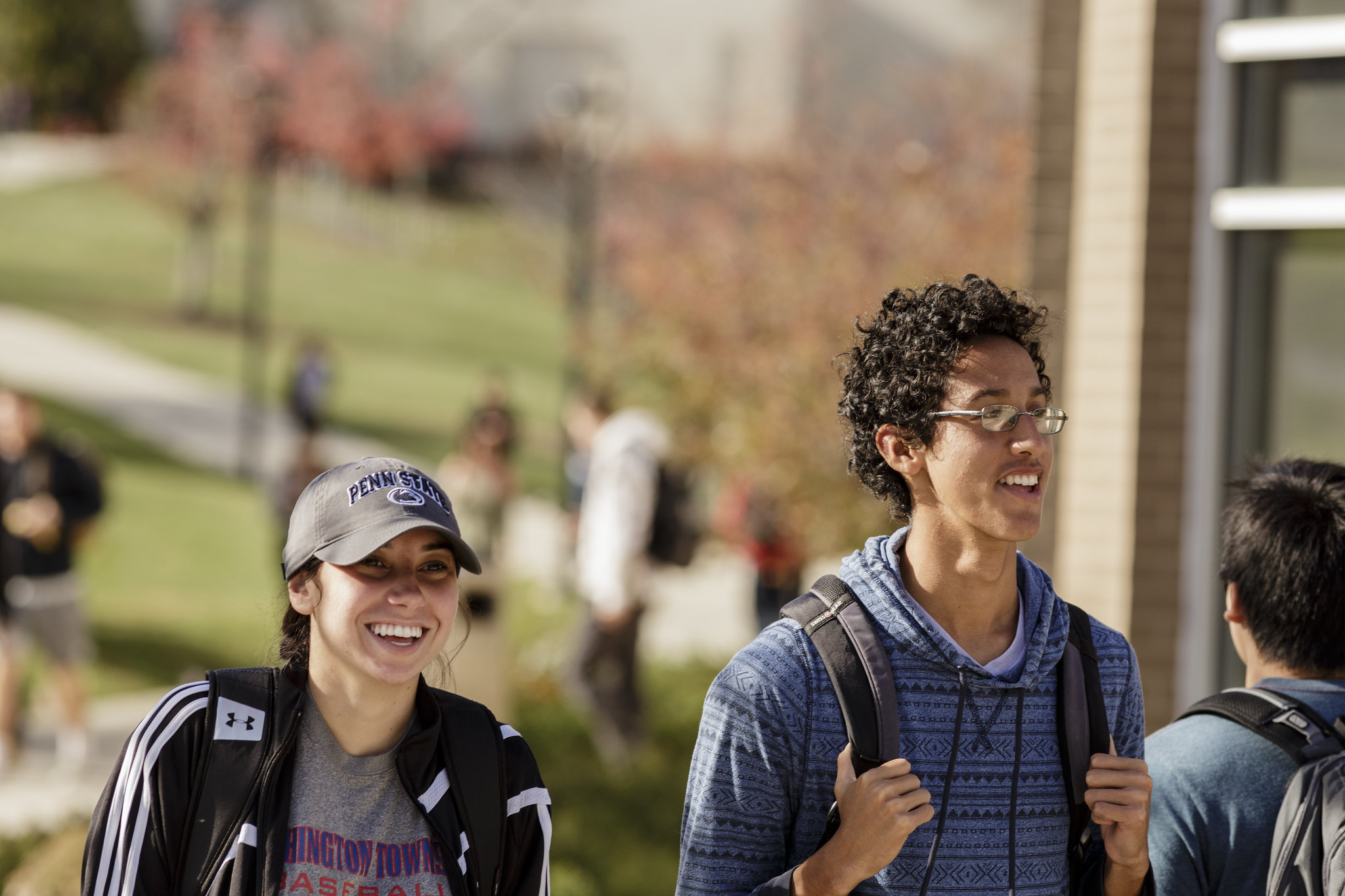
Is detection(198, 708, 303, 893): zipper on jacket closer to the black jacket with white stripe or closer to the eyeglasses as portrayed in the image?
the black jacket with white stripe

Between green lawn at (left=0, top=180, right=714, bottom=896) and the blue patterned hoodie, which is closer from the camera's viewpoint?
the blue patterned hoodie

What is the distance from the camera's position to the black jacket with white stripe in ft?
7.77

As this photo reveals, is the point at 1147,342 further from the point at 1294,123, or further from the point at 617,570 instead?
the point at 617,570

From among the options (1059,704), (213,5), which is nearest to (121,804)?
(1059,704)

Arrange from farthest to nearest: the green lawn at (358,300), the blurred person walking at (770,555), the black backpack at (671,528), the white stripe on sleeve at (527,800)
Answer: the green lawn at (358,300) → the blurred person walking at (770,555) → the black backpack at (671,528) → the white stripe on sleeve at (527,800)

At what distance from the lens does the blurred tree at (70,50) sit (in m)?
44.5

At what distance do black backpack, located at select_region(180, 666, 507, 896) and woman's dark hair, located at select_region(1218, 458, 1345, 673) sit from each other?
1.46 metres

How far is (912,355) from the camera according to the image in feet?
8.56

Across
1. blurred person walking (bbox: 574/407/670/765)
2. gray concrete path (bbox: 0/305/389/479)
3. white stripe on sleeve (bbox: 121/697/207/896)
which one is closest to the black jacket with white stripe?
white stripe on sleeve (bbox: 121/697/207/896)

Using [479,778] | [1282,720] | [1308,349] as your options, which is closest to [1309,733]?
[1282,720]

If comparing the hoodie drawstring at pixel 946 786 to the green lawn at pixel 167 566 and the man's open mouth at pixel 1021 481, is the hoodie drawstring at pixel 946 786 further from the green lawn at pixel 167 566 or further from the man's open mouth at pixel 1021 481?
the green lawn at pixel 167 566

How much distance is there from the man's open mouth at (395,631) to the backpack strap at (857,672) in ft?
2.05

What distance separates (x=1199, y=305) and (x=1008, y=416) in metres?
3.72

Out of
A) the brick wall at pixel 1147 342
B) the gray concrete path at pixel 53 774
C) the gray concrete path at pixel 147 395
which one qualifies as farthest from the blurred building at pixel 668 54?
the brick wall at pixel 1147 342
